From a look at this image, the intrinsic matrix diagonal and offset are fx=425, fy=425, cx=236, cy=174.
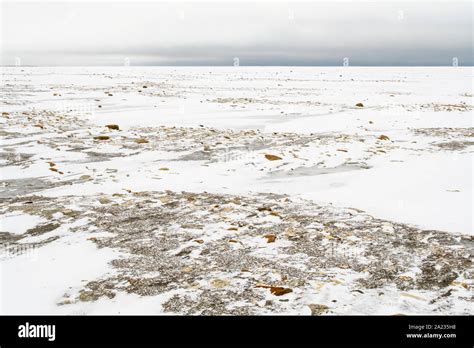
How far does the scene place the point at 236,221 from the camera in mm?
5664

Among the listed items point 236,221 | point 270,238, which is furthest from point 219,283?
point 236,221

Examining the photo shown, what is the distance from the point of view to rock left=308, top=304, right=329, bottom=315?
137 inches

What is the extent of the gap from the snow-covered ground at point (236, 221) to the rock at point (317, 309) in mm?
14

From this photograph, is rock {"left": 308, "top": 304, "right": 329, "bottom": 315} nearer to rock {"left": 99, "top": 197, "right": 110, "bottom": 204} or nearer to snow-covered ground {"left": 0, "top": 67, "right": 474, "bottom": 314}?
snow-covered ground {"left": 0, "top": 67, "right": 474, "bottom": 314}

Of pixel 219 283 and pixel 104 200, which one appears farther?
pixel 104 200

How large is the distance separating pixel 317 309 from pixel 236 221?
90.7 inches

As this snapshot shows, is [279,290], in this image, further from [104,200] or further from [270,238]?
[104,200]

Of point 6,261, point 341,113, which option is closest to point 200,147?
point 6,261

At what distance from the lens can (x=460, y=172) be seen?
8.01 m

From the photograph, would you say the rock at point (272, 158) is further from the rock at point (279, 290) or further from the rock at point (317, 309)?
the rock at point (317, 309)

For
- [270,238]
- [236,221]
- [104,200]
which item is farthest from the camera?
[104,200]

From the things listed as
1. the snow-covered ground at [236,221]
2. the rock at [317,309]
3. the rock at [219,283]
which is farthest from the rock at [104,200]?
the rock at [317,309]

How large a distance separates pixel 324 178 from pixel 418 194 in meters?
1.77
